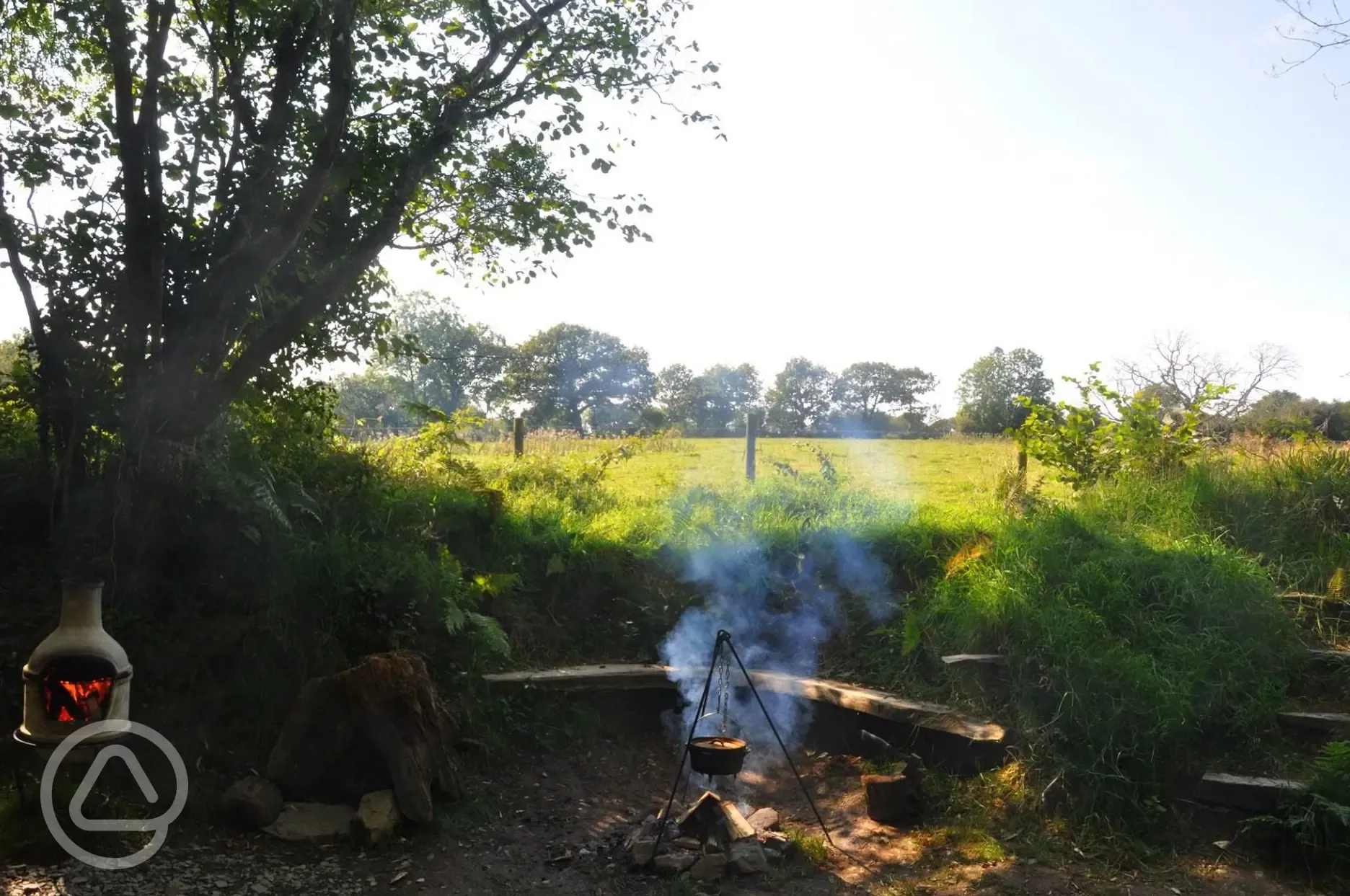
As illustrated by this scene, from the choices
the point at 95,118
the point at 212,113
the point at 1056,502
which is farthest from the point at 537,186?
the point at 1056,502

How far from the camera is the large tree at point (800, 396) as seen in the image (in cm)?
4066

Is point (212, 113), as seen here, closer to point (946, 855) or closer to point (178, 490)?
point (178, 490)

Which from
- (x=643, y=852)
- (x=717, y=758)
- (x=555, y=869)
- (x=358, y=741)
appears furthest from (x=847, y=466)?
(x=358, y=741)

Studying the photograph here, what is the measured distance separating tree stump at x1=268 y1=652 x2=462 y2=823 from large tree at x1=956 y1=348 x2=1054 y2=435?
18.9 metres

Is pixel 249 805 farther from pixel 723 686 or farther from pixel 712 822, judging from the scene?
pixel 723 686

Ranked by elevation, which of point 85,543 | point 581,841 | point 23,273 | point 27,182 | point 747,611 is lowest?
point 581,841

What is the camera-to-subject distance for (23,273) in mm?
5711

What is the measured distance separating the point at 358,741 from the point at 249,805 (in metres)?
0.64

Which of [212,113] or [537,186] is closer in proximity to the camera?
[212,113]

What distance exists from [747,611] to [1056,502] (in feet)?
10.3

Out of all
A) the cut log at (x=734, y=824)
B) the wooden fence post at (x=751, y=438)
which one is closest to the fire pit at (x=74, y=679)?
the cut log at (x=734, y=824)

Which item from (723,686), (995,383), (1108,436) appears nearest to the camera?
(723,686)

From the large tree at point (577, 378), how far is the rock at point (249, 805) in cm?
3823

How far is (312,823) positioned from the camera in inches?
196
